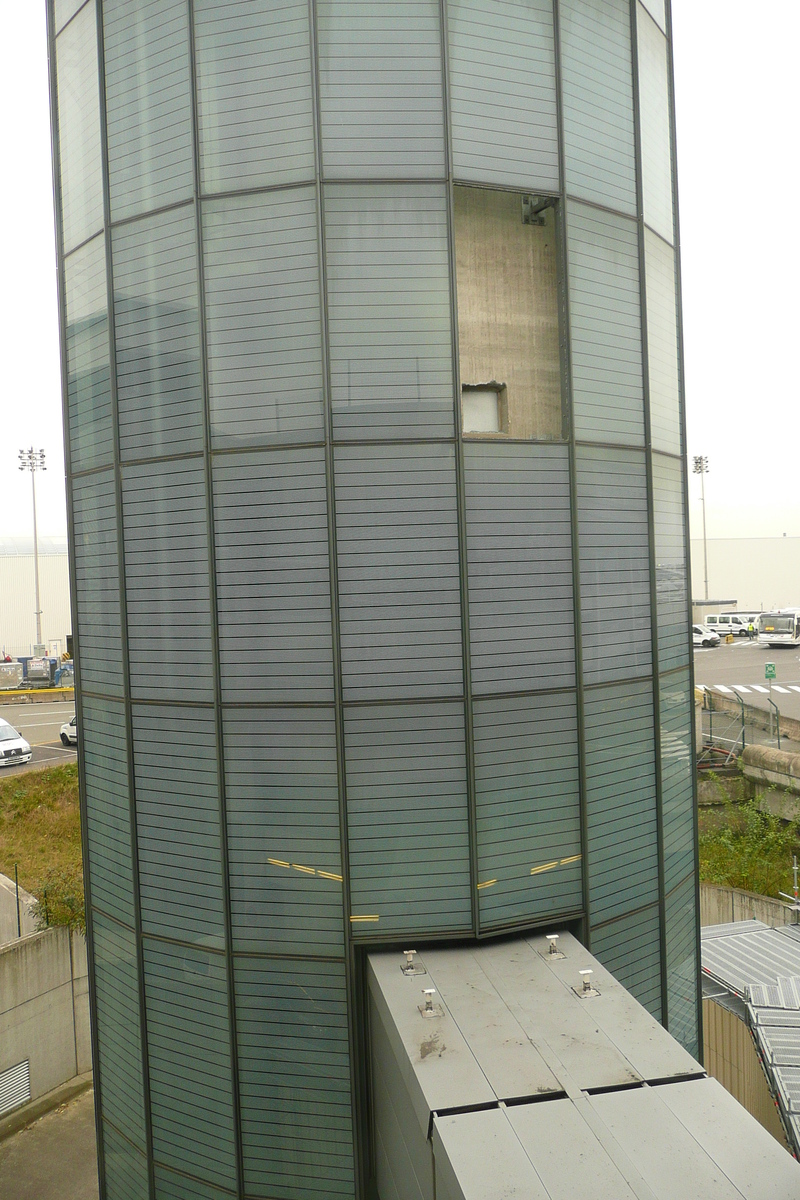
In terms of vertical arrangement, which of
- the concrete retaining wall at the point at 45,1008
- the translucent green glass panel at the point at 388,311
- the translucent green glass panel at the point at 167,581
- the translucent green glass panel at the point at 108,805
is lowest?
the concrete retaining wall at the point at 45,1008

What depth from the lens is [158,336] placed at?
6.52 metres

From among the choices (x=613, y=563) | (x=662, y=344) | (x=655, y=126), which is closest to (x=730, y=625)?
(x=662, y=344)

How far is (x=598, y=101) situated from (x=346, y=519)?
3.87 m

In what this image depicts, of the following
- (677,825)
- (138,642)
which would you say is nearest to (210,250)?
(138,642)

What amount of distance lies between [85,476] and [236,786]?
293cm

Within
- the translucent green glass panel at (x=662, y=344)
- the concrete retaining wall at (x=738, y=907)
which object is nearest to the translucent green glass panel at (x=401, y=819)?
the translucent green glass panel at (x=662, y=344)

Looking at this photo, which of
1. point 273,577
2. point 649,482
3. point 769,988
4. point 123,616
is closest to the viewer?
point 273,577

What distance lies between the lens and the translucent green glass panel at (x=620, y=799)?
6637 millimetres

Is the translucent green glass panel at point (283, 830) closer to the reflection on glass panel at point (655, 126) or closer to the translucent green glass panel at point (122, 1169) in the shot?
the translucent green glass panel at point (122, 1169)

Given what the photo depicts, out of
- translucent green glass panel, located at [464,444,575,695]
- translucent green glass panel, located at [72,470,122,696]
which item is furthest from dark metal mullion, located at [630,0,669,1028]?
translucent green glass panel, located at [72,470,122,696]

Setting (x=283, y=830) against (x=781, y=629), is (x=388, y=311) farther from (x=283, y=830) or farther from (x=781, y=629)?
(x=781, y=629)

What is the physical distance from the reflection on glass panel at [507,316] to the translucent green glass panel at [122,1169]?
6.41 metres

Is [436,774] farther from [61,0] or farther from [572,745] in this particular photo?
[61,0]

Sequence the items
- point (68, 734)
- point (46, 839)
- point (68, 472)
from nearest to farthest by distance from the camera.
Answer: point (68, 472), point (46, 839), point (68, 734)
